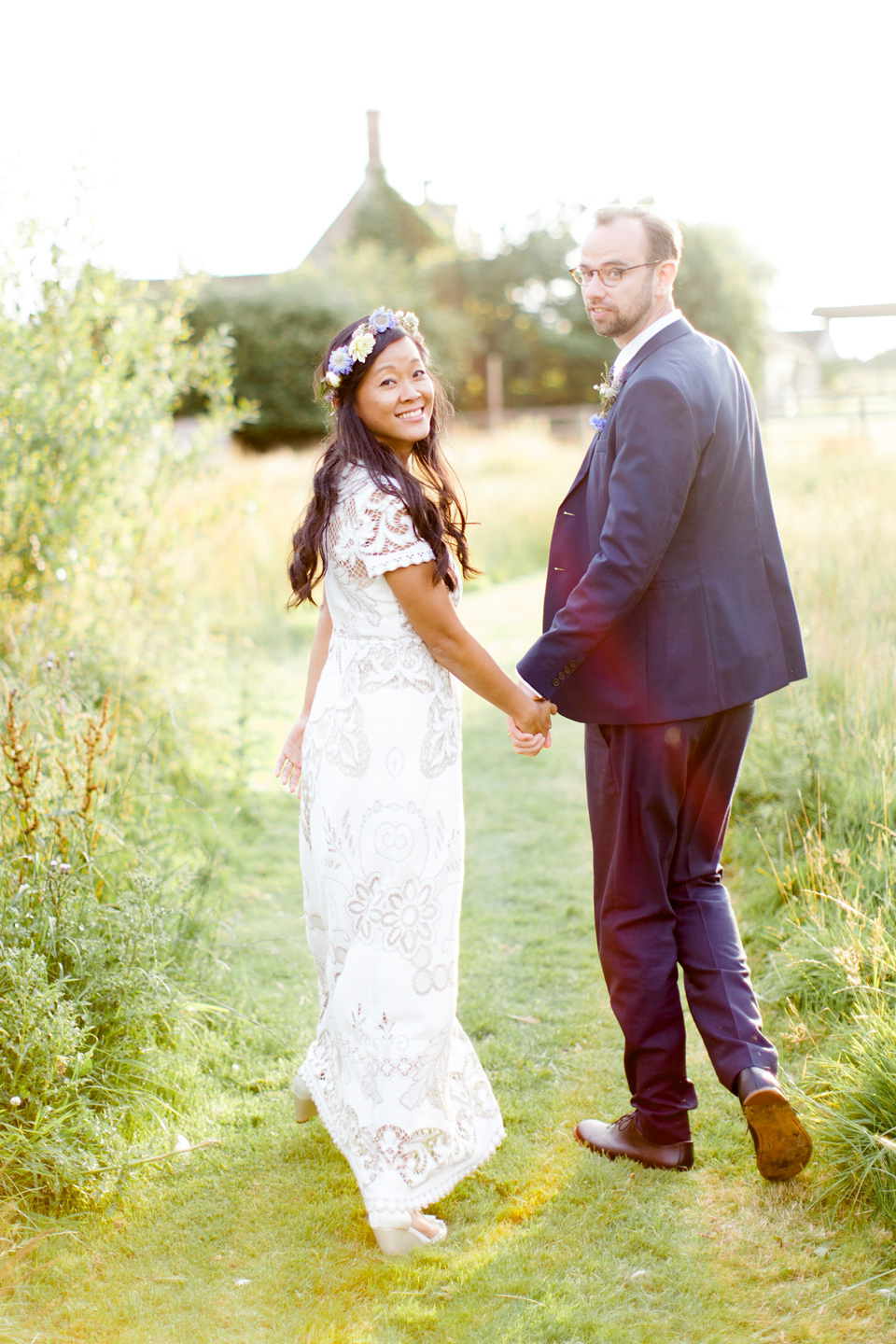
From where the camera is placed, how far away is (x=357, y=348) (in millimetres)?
2467

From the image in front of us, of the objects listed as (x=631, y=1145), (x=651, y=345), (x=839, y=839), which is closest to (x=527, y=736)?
(x=651, y=345)

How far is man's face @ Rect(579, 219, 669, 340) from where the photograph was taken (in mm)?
2537

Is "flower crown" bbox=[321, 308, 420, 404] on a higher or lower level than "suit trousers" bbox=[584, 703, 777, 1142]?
higher

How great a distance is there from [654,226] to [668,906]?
1.67 m

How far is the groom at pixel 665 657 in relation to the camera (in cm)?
242

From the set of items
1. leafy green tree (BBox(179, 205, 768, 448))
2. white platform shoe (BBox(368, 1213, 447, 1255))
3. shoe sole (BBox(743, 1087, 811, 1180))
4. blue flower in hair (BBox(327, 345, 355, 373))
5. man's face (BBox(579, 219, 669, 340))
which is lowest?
white platform shoe (BBox(368, 1213, 447, 1255))

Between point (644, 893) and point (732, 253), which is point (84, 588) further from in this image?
point (732, 253)

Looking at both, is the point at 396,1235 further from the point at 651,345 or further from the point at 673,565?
the point at 651,345

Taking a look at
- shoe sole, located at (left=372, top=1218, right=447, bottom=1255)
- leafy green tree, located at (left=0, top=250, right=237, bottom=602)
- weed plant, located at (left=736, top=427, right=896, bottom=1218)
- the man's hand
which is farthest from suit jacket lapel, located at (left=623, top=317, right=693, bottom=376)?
leafy green tree, located at (left=0, top=250, right=237, bottom=602)

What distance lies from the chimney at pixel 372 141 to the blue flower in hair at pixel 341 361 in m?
33.5

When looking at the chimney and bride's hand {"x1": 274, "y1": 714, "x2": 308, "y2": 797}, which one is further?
the chimney

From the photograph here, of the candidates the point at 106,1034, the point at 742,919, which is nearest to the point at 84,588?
the point at 106,1034

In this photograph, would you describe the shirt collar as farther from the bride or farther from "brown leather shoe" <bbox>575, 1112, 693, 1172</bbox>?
"brown leather shoe" <bbox>575, 1112, 693, 1172</bbox>

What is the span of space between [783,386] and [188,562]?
36.8m
